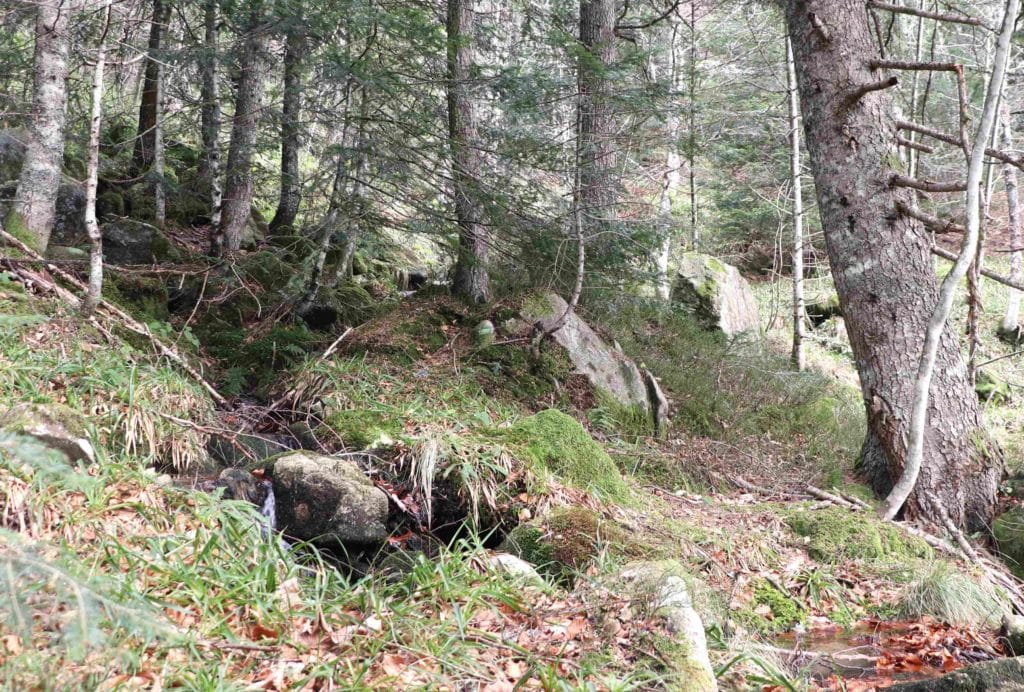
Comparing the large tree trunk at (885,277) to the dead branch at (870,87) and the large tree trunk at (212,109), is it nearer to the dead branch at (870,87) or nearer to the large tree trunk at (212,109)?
the dead branch at (870,87)

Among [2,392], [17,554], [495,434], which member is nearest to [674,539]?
[495,434]

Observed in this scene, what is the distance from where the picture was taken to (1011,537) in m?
5.43

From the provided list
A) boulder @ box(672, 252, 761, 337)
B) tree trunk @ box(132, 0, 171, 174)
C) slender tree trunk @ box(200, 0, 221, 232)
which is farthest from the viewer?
boulder @ box(672, 252, 761, 337)

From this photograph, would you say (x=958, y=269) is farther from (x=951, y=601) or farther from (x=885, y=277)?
(x=951, y=601)

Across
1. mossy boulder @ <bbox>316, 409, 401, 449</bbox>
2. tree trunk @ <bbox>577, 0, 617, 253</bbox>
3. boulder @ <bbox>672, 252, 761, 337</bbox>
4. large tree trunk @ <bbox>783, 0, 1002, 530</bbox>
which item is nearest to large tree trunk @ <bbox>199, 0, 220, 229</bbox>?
mossy boulder @ <bbox>316, 409, 401, 449</bbox>

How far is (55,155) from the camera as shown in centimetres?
735

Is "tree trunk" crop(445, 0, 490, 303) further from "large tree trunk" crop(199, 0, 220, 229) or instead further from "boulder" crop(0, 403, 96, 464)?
"boulder" crop(0, 403, 96, 464)

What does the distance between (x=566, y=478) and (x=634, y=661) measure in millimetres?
2370

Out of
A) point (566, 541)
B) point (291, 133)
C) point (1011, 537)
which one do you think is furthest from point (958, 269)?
point (291, 133)

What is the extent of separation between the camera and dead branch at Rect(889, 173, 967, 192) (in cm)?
500

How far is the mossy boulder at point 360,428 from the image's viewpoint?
5773 millimetres

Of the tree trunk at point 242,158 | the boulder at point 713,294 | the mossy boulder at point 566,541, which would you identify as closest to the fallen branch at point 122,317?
the tree trunk at point 242,158

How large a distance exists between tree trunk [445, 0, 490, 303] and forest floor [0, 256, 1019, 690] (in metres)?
1.66

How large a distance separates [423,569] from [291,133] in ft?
17.7
